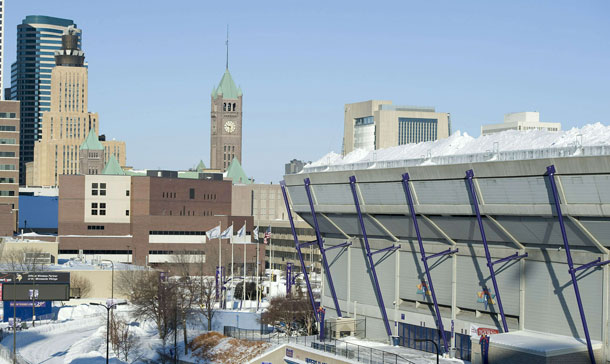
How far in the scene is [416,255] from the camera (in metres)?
69.7

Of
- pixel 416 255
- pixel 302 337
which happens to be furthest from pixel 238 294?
pixel 416 255

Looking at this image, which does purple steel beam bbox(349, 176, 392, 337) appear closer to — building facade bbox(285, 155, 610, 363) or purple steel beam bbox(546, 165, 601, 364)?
building facade bbox(285, 155, 610, 363)

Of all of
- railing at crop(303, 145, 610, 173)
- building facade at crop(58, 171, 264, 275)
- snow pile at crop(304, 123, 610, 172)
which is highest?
snow pile at crop(304, 123, 610, 172)

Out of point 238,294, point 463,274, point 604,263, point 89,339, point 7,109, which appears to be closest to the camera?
point 604,263

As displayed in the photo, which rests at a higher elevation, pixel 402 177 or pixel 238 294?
pixel 402 177

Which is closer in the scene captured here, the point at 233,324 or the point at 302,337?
the point at 302,337

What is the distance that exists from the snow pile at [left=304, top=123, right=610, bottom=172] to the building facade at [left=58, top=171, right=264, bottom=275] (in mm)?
83583

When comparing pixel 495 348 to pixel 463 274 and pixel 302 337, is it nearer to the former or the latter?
pixel 463 274

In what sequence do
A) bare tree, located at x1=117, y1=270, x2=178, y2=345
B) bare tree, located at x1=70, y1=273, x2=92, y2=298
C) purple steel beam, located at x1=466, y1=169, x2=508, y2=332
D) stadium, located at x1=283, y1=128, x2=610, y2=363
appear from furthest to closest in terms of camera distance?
1. bare tree, located at x1=70, y1=273, x2=92, y2=298
2. bare tree, located at x1=117, y1=270, x2=178, y2=345
3. purple steel beam, located at x1=466, y1=169, x2=508, y2=332
4. stadium, located at x1=283, y1=128, x2=610, y2=363

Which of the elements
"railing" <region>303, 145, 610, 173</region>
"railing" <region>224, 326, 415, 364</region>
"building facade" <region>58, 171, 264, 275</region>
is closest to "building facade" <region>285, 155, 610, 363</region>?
"railing" <region>303, 145, 610, 173</region>

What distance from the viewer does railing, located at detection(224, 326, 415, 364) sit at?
63.3m

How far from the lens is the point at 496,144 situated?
64.3 meters

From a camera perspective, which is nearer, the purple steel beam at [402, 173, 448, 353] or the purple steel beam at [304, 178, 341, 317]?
the purple steel beam at [402, 173, 448, 353]

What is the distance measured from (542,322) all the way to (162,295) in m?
45.2
